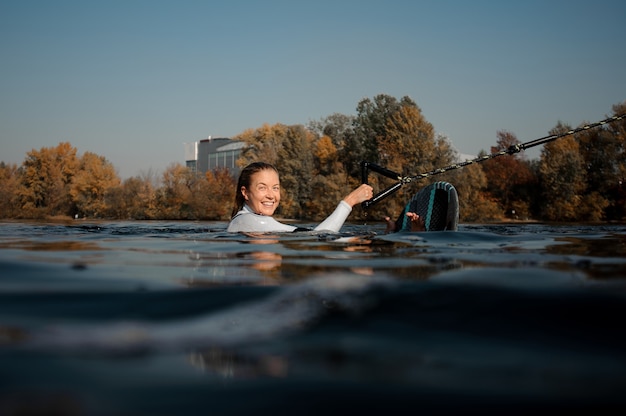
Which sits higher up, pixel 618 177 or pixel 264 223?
pixel 618 177

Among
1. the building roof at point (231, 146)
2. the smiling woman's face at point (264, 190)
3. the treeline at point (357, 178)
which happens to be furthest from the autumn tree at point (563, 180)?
the building roof at point (231, 146)

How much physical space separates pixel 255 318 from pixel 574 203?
145 feet

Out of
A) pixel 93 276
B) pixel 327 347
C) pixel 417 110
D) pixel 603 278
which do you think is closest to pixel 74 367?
pixel 327 347

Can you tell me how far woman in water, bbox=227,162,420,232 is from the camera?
22.3 ft

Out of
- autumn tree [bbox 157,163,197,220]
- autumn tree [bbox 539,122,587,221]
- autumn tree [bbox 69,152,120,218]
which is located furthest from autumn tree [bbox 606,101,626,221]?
autumn tree [bbox 69,152,120,218]

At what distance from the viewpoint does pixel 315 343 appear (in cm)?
132

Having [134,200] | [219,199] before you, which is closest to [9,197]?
[134,200]

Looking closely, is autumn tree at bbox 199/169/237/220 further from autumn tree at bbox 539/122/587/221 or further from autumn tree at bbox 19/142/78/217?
autumn tree at bbox 539/122/587/221

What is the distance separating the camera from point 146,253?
3.96m

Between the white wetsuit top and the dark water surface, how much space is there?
4097 millimetres

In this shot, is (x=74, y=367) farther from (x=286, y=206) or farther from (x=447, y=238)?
(x=286, y=206)

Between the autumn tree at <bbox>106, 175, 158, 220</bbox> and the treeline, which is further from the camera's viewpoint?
the autumn tree at <bbox>106, 175, 158, 220</bbox>

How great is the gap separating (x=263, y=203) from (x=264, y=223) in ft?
2.32

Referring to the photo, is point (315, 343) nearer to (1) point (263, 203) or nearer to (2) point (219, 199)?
(1) point (263, 203)
